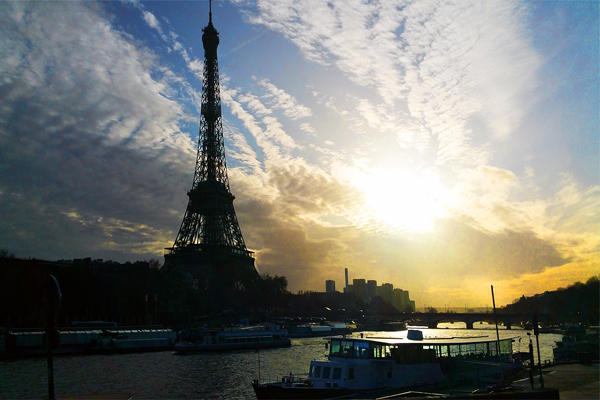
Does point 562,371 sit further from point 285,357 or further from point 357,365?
point 285,357

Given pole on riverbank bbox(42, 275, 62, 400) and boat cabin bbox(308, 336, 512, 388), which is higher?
pole on riverbank bbox(42, 275, 62, 400)

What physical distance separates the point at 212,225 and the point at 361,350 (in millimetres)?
114373

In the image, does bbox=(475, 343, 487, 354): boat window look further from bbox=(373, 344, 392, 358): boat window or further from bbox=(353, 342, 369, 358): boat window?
bbox=(353, 342, 369, 358): boat window

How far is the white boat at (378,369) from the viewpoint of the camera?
87.8 feet

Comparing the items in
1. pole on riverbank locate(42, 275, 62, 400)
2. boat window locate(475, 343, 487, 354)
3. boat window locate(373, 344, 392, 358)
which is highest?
pole on riverbank locate(42, 275, 62, 400)

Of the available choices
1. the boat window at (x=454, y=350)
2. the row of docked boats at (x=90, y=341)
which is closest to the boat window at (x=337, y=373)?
the boat window at (x=454, y=350)

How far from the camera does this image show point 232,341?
254 ft

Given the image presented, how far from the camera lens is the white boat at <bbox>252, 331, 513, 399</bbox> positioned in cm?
2677

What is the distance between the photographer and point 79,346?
232 feet

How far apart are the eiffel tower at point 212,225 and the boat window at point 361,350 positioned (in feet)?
319

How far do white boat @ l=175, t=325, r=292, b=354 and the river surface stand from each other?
5082mm

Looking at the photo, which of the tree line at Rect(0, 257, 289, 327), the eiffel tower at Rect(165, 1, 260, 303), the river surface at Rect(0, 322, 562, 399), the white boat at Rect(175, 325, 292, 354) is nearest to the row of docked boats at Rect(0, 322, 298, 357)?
the white boat at Rect(175, 325, 292, 354)

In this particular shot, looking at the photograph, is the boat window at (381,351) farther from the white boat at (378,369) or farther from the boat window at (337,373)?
the boat window at (337,373)

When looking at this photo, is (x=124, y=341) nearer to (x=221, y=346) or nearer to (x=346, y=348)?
(x=221, y=346)
